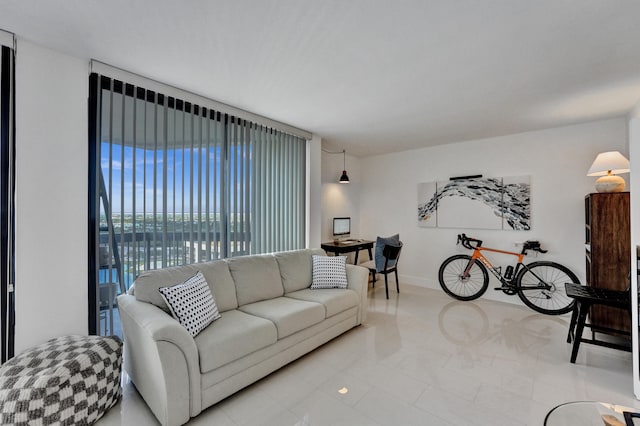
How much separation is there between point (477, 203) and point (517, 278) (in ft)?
4.02

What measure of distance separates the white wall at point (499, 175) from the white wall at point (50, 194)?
3.71 metres

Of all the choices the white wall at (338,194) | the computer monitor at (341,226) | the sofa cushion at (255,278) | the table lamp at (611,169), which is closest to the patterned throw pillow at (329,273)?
the sofa cushion at (255,278)

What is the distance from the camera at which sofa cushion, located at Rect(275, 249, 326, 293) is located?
3336 millimetres

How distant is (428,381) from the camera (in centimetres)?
233

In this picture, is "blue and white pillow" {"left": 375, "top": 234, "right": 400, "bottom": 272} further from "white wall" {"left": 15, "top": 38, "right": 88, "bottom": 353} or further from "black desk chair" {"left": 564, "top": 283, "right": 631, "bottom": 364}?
"white wall" {"left": 15, "top": 38, "right": 88, "bottom": 353}

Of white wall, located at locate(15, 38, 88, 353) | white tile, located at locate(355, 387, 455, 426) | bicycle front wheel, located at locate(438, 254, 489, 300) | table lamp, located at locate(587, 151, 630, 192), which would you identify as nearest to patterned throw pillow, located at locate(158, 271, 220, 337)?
white wall, located at locate(15, 38, 88, 353)

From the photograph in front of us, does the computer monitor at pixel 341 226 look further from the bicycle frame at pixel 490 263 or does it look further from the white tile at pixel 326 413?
the white tile at pixel 326 413

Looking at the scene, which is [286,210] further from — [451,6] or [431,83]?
[451,6]

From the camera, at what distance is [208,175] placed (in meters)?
3.07

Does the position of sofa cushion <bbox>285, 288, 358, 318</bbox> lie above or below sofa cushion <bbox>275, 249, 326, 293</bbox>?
below

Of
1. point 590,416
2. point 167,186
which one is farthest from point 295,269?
point 590,416

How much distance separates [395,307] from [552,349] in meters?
1.76

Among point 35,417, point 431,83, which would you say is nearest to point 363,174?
point 431,83

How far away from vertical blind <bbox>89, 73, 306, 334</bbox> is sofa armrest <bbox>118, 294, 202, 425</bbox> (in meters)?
0.71
